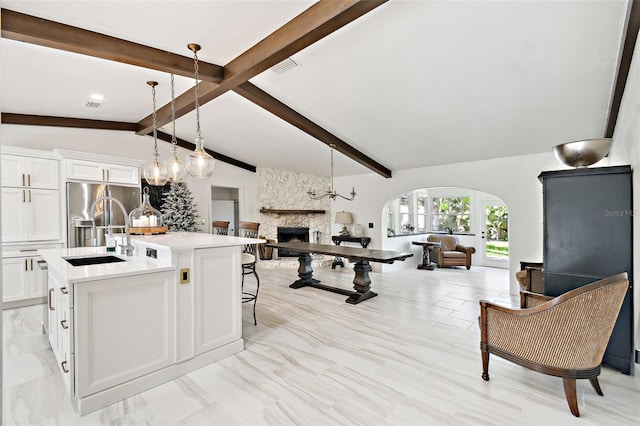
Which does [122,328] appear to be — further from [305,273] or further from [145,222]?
[305,273]

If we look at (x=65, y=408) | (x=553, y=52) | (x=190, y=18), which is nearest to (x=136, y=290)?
(x=65, y=408)

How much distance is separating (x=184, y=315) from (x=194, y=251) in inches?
21.1

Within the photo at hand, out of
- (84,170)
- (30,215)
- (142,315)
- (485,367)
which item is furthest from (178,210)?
(485,367)

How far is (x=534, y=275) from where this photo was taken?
12.9ft

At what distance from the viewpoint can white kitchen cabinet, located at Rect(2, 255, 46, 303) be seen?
4.38 meters

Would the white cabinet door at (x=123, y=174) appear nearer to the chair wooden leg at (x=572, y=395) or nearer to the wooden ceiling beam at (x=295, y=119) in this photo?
the wooden ceiling beam at (x=295, y=119)

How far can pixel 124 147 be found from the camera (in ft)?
19.6

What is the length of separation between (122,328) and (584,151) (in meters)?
4.07

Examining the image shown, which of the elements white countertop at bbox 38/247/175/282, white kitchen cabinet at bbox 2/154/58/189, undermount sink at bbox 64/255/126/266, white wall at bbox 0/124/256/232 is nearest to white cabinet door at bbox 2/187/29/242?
white kitchen cabinet at bbox 2/154/58/189

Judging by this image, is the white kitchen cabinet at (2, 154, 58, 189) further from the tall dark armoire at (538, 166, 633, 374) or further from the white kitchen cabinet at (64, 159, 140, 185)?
the tall dark armoire at (538, 166, 633, 374)

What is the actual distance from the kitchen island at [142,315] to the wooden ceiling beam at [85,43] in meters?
1.77

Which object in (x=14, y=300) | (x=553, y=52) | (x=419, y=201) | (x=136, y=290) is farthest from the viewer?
(x=419, y=201)

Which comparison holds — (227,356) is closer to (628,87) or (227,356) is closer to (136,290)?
(136,290)

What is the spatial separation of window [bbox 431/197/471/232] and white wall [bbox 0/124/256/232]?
5.15 metres
